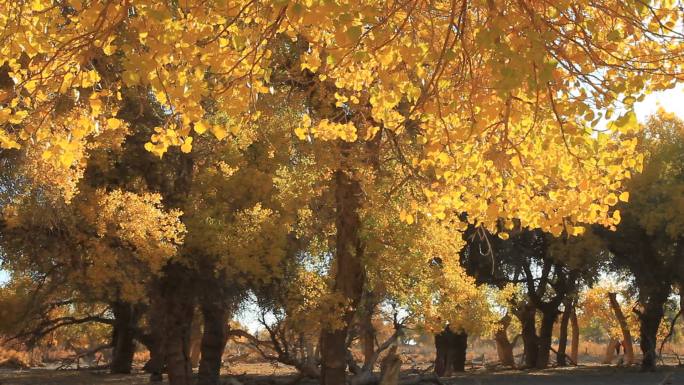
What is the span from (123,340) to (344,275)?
568 inches

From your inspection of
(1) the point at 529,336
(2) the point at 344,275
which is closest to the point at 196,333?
(1) the point at 529,336

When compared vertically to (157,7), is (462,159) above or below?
below

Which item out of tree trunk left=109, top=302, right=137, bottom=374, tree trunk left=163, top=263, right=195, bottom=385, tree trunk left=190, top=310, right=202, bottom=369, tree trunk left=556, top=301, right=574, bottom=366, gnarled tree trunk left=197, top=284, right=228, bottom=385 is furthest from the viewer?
tree trunk left=556, top=301, right=574, bottom=366

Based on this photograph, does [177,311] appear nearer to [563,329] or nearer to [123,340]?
[123,340]

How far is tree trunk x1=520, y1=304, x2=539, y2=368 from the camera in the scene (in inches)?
1292

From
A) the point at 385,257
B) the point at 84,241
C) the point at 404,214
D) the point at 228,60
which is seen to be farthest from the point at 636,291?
the point at 228,60

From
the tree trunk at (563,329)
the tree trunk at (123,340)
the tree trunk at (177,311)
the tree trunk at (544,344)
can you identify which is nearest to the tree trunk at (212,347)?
the tree trunk at (177,311)

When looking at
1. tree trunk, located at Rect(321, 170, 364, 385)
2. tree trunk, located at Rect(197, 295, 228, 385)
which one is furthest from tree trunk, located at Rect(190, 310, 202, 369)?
tree trunk, located at Rect(321, 170, 364, 385)

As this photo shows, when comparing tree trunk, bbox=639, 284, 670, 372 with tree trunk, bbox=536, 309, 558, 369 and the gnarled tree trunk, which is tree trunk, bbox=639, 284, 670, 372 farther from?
the gnarled tree trunk

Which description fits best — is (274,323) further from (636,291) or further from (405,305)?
(636,291)

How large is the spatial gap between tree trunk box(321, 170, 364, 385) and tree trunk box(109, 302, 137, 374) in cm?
1216

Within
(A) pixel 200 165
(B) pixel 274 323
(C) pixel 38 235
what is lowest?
(B) pixel 274 323

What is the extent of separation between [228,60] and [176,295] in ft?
45.2

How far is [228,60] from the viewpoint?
19.7 feet
